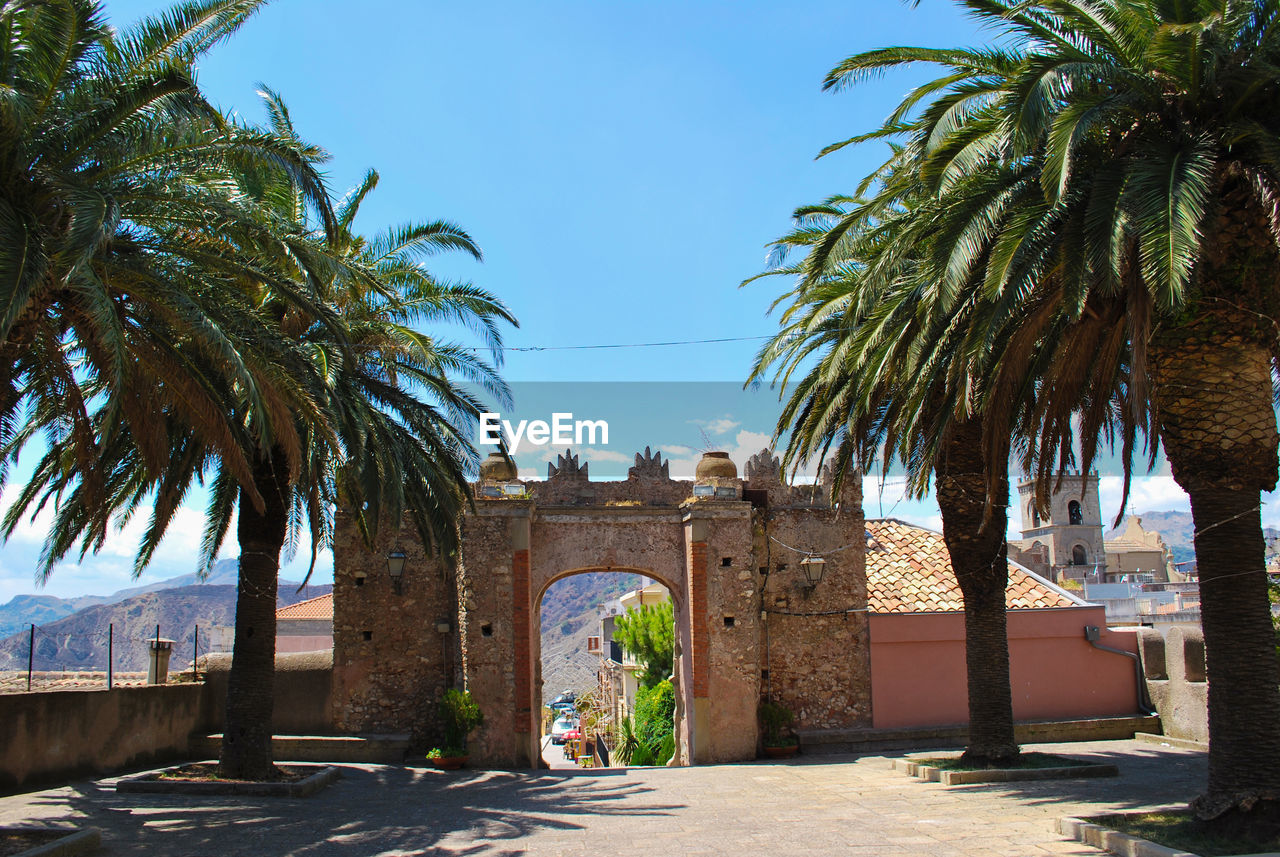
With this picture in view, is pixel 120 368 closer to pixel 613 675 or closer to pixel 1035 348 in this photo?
pixel 1035 348

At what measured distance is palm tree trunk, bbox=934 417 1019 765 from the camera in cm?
1195

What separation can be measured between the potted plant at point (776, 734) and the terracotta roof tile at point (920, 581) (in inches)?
109

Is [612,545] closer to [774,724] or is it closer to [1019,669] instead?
[774,724]

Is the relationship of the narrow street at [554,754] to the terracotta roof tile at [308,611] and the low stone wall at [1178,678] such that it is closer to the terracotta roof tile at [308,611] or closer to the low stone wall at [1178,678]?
the terracotta roof tile at [308,611]

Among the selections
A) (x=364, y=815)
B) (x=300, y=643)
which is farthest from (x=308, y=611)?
(x=364, y=815)

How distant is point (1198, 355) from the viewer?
26.1 ft

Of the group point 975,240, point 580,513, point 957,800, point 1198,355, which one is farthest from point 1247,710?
point 580,513

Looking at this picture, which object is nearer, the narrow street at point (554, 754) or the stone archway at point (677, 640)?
the stone archway at point (677, 640)

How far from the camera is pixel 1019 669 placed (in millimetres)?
17109

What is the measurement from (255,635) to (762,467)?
9.00 m

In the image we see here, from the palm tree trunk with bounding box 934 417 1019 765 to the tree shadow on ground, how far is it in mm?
4186

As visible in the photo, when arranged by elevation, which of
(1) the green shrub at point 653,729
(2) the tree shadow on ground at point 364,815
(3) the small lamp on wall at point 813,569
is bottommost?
(1) the green shrub at point 653,729

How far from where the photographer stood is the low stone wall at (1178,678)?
49.5ft

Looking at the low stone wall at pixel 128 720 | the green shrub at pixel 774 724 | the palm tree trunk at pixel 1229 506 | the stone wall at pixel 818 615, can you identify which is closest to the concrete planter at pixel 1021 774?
the palm tree trunk at pixel 1229 506
